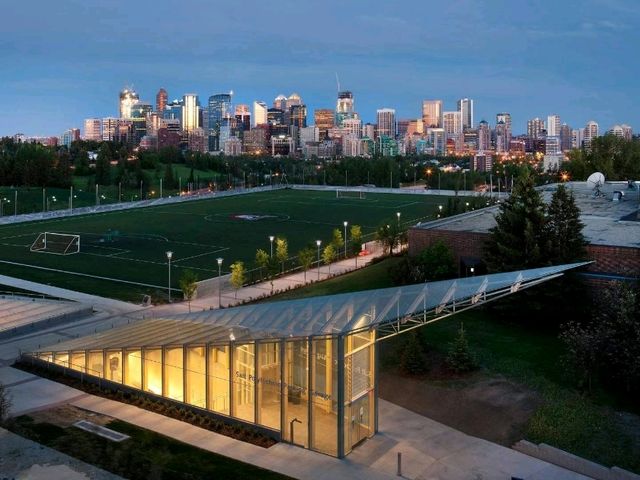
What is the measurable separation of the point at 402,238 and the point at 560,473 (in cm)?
3011

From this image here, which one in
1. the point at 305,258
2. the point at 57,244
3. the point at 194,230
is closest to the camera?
the point at 305,258

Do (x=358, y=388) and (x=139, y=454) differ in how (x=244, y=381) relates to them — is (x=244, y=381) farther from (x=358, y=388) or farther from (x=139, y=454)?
(x=139, y=454)

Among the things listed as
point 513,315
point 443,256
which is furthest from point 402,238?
point 513,315

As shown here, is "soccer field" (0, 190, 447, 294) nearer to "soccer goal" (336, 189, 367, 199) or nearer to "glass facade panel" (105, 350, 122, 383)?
"soccer goal" (336, 189, 367, 199)

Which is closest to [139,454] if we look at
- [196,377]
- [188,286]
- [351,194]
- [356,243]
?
[196,377]

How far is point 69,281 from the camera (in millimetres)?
39375

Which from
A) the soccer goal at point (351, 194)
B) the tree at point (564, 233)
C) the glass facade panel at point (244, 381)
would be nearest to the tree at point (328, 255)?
the tree at point (564, 233)

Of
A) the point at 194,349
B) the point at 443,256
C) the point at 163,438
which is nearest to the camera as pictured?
the point at 163,438

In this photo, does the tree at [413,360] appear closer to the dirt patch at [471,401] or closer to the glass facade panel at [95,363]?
the dirt patch at [471,401]

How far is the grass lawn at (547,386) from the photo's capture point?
17625 millimetres

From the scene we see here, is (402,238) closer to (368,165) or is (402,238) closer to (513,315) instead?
(513,315)

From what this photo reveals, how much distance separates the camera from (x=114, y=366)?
856 inches

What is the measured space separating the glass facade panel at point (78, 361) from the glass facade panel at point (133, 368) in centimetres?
194

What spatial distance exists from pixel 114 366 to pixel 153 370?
1734 mm
